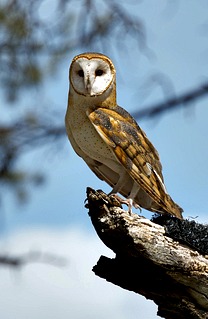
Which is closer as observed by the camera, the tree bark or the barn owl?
the tree bark

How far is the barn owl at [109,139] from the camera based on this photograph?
122 inches

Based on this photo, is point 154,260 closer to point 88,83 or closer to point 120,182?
point 120,182

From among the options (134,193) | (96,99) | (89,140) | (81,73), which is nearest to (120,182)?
(134,193)

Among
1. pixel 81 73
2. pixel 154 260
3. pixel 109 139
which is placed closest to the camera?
pixel 154 260

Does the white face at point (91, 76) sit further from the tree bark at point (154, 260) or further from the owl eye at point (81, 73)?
the tree bark at point (154, 260)

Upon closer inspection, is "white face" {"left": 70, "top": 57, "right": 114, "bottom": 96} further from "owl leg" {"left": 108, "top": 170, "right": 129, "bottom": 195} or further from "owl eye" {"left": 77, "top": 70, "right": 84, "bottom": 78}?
"owl leg" {"left": 108, "top": 170, "right": 129, "bottom": 195}

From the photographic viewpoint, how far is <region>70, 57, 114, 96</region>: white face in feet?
10.4

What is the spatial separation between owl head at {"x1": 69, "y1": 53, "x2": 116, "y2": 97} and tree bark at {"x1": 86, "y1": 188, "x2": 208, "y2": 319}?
1.42ft

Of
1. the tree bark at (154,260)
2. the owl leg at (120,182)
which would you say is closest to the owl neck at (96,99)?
the owl leg at (120,182)

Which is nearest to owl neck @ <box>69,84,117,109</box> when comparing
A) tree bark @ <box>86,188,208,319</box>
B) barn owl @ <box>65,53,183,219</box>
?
barn owl @ <box>65,53,183,219</box>

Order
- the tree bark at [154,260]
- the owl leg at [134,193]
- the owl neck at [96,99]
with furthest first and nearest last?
1. the owl neck at [96,99]
2. the owl leg at [134,193]
3. the tree bark at [154,260]

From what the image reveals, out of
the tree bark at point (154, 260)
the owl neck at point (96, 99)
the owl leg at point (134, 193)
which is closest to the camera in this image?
the tree bark at point (154, 260)

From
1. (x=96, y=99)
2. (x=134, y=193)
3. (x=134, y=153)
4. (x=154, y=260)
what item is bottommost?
(x=154, y=260)

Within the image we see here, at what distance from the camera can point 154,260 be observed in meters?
2.83
